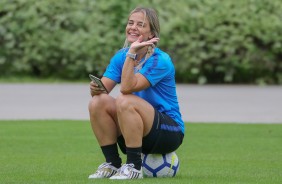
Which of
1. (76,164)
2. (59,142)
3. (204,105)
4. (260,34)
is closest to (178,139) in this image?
(76,164)

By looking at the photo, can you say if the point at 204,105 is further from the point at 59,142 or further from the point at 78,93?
the point at 59,142

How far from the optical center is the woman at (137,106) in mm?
6918

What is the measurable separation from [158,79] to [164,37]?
12.6 metres

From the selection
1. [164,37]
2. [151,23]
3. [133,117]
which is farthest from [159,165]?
[164,37]

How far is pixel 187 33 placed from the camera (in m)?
19.8

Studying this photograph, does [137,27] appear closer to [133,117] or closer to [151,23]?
[151,23]

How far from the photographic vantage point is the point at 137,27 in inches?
281

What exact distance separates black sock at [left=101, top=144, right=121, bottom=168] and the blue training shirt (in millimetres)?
460

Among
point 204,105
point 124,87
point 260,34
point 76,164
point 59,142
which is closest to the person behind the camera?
point 124,87

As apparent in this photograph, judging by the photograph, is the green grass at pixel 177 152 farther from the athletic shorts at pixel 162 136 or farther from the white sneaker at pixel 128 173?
the athletic shorts at pixel 162 136

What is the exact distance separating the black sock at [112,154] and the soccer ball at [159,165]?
0.70 ft

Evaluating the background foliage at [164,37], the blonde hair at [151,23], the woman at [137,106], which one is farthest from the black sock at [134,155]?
the background foliage at [164,37]

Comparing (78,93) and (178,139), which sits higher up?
(178,139)

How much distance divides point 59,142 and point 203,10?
32.1 feet
